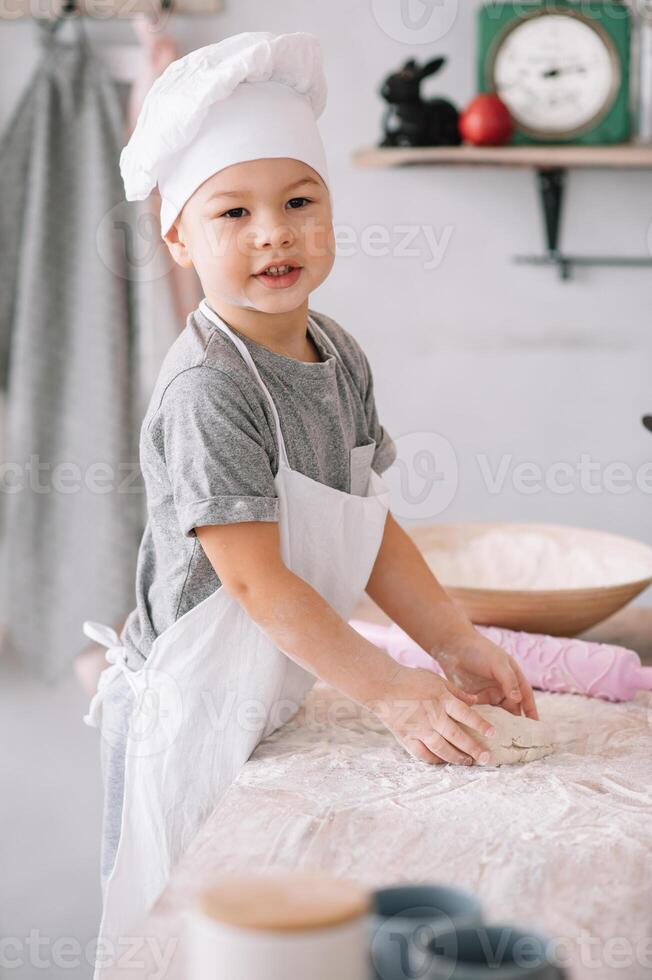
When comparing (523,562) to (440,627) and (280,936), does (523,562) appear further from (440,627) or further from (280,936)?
(280,936)

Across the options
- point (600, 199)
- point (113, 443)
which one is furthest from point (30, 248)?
point (600, 199)

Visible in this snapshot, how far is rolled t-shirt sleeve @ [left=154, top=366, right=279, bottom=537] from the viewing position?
95 centimetres

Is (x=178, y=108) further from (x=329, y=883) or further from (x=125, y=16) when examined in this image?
(x=125, y=16)

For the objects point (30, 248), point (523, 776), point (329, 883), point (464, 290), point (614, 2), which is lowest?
point (523, 776)

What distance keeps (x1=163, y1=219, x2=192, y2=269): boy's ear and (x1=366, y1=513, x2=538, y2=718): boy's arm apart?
1.14 ft

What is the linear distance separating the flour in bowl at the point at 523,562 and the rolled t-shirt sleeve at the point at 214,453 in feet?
1.87

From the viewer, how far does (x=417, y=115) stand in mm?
1923

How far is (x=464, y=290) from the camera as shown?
2125 mm

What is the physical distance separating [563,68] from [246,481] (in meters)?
1.30

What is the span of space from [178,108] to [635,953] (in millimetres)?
769

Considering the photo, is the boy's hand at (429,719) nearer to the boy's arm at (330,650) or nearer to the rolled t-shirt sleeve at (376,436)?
the boy's arm at (330,650)

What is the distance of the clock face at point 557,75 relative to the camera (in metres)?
1.92

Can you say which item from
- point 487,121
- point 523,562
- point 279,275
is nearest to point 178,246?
point 279,275

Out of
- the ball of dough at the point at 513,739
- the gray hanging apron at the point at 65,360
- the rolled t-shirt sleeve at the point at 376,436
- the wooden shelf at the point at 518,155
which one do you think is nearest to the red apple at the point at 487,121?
the wooden shelf at the point at 518,155
